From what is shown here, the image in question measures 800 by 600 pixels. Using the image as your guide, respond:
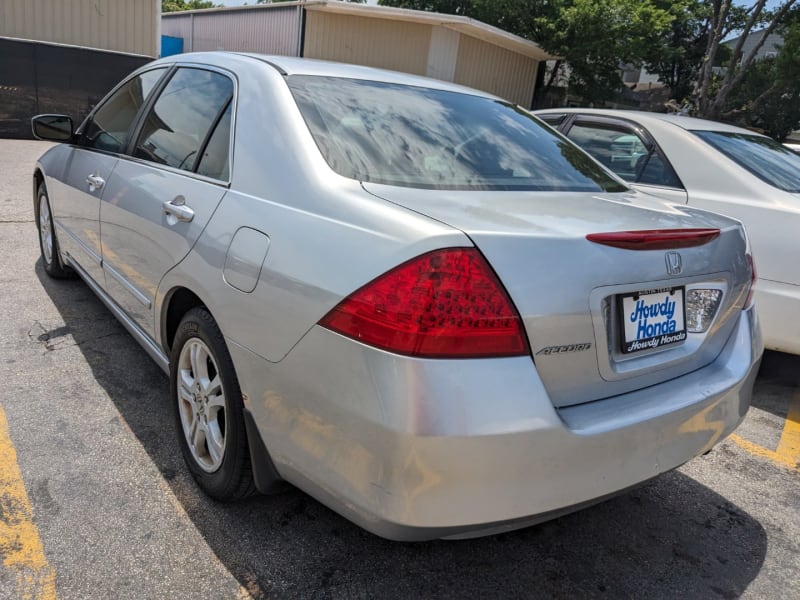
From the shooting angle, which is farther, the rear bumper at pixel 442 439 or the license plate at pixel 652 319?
the license plate at pixel 652 319

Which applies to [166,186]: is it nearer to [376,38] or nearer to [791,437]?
[791,437]

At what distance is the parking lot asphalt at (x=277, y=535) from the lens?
6.57 ft

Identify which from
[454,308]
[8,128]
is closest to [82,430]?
[454,308]

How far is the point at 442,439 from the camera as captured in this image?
1.50 m

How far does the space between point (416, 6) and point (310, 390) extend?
96.3ft

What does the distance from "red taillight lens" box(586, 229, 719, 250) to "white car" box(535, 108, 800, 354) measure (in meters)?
1.85

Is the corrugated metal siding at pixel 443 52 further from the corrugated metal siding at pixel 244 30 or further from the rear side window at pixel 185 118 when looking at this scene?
the rear side window at pixel 185 118

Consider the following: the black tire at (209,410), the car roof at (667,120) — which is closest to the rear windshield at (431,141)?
the black tire at (209,410)

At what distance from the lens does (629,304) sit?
1803 mm

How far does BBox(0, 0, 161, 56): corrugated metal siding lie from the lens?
1376cm

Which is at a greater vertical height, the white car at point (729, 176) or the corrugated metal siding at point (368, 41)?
the corrugated metal siding at point (368, 41)

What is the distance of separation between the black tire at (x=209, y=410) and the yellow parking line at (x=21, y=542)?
0.55m

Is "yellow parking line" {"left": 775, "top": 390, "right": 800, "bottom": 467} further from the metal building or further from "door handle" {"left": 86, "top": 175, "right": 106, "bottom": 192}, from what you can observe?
the metal building

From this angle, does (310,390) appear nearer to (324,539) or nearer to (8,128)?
(324,539)
